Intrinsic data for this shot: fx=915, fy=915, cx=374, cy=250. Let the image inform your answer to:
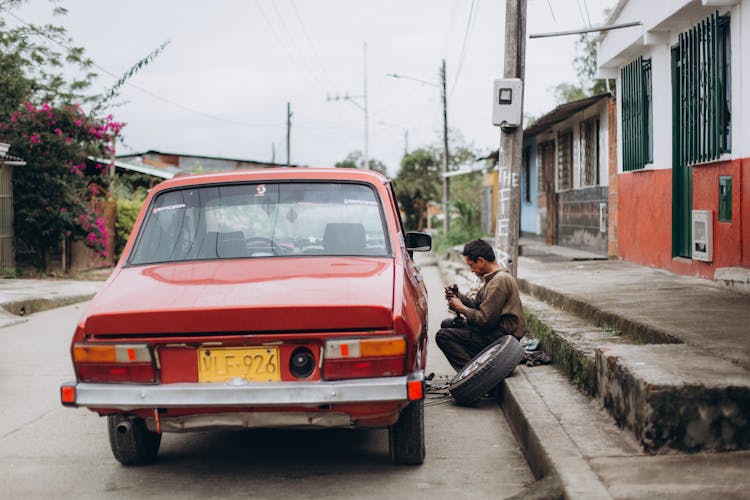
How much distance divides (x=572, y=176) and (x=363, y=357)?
62.5 ft

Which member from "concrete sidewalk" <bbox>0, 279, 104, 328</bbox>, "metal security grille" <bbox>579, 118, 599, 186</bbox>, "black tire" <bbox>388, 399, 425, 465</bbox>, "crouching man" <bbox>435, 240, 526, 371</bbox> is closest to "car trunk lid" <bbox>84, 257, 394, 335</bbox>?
"black tire" <bbox>388, 399, 425, 465</bbox>

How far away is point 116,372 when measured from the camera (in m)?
4.54

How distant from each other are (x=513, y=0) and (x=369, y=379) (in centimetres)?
755

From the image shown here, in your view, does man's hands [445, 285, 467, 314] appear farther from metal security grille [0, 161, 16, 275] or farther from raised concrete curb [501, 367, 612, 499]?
metal security grille [0, 161, 16, 275]

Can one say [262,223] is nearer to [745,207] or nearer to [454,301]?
[454,301]

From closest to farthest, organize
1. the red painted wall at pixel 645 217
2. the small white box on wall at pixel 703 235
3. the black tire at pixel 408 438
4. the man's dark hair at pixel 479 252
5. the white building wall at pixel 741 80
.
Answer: the black tire at pixel 408 438
the man's dark hair at pixel 479 252
the white building wall at pixel 741 80
the small white box on wall at pixel 703 235
the red painted wall at pixel 645 217

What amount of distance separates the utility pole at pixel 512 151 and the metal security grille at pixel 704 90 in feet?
7.20

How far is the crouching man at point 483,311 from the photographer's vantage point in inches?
280

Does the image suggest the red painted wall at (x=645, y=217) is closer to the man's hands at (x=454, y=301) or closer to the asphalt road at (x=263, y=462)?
the man's hands at (x=454, y=301)

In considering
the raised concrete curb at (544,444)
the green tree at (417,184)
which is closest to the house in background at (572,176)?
the raised concrete curb at (544,444)

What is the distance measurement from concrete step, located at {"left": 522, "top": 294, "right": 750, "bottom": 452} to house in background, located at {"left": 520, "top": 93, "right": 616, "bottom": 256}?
36.7 feet

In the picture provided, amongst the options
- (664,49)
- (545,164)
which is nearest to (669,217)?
(664,49)

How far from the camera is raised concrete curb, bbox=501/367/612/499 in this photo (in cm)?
420

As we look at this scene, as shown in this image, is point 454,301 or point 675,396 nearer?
point 675,396
